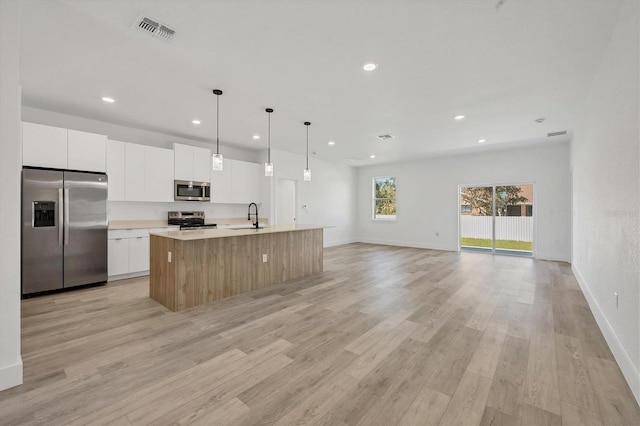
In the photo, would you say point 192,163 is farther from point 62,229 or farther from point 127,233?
point 62,229

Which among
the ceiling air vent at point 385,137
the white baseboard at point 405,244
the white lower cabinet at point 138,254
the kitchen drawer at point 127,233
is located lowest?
the white baseboard at point 405,244

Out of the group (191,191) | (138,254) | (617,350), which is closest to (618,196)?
(617,350)

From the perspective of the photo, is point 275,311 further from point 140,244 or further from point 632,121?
point 632,121

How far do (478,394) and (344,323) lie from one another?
4.46ft

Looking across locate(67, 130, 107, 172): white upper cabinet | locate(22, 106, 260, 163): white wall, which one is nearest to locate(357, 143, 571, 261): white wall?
locate(22, 106, 260, 163): white wall

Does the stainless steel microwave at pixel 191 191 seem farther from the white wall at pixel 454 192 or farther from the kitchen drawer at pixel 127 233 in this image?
the white wall at pixel 454 192

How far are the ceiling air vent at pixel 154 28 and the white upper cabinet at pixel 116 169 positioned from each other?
3.11 m

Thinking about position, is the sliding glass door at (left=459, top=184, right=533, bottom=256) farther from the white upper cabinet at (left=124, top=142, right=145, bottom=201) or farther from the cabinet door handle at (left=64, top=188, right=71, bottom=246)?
the cabinet door handle at (left=64, top=188, right=71, bottom=246)

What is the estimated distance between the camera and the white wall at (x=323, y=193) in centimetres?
719

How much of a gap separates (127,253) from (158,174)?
A: 1.54 meters

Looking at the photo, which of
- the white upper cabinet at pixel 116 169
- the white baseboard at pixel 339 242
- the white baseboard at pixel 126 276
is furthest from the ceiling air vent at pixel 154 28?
the white baseboard at pixel 339 242

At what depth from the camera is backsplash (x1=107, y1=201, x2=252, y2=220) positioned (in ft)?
16.8

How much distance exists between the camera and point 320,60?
288 cm

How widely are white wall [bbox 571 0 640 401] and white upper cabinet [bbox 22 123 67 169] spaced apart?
20.8ft
